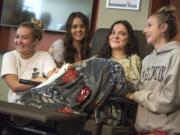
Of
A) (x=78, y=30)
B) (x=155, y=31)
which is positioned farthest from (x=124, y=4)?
(x=155, y=31)

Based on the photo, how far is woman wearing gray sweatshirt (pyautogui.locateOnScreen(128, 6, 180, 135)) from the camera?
2.10 meters

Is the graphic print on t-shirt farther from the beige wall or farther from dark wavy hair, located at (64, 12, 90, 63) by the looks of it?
the beige wall

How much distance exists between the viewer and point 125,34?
2756 mm

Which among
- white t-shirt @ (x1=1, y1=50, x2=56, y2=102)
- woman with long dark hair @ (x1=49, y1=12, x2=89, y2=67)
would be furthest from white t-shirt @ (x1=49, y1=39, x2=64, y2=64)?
Answer: white t-shirt @ (x1=1, y1=50, x2=56, y2=102)

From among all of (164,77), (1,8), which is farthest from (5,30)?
(164,77)

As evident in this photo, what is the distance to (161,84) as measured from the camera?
2.20m

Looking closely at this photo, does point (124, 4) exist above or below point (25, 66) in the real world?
above

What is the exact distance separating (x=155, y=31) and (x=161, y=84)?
36 centimetres

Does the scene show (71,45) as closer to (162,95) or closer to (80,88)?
(80,88)

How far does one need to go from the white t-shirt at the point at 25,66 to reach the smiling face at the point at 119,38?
454 mm

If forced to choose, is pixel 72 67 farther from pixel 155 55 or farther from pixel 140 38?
pixel 140 38

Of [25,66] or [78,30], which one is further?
[78,30]

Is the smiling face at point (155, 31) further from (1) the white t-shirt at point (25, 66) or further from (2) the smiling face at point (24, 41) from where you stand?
(2) the smiling face at point (24, 41)

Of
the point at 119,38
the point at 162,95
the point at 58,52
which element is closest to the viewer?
the point at 162,95
